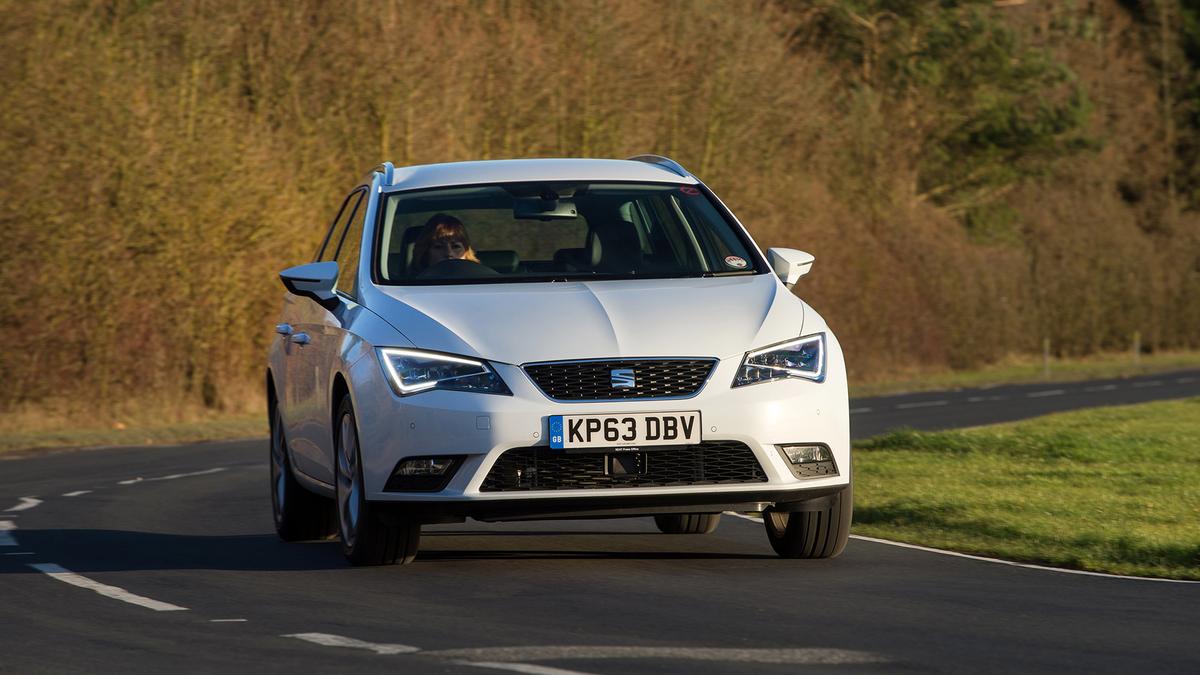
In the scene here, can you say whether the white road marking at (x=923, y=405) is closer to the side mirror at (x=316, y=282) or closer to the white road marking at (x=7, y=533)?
the white road marking at (x=7, y=533)

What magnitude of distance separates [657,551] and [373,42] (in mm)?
24443

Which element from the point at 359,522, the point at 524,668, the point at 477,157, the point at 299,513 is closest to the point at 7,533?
the point at 299,513

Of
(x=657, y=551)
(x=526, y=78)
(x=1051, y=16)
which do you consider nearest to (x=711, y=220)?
(x=657, y=551)

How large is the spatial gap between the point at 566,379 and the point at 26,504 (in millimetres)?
6948

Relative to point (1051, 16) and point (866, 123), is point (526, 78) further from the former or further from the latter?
point (1051, 16)

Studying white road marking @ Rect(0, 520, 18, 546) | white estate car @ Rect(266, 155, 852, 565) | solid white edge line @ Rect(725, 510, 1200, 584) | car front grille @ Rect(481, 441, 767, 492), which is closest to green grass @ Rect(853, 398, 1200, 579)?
solid white edge line @ Rect(725, 510, 1200, 584)

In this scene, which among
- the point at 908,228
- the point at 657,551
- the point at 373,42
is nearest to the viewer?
the point at 657,551

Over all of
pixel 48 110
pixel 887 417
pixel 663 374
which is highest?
pixel 48 110

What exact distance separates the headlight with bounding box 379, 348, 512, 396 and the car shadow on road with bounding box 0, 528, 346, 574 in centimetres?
122

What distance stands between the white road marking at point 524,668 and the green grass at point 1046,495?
3878 millimetres

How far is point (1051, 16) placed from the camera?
211ft

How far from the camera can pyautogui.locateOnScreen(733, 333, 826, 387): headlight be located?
934 centimetres

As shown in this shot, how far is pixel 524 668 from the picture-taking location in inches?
Result: 270

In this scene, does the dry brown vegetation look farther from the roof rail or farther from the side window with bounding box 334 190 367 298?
the roof rail
